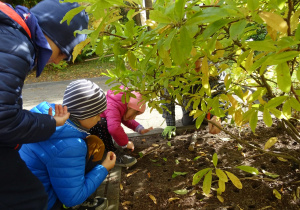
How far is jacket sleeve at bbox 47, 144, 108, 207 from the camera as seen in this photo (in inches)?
68.3

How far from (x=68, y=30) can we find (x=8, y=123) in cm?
66

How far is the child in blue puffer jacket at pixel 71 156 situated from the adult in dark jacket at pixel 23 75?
7.6 inches

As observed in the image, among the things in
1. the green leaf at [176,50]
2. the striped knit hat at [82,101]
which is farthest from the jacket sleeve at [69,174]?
the green leaf at [176,50]

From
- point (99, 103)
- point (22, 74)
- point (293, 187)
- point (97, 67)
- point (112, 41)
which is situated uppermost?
point (112, 41)

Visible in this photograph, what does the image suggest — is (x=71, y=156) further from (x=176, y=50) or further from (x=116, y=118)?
(x=176, y=50)

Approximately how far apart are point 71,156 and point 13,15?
0.98 metres

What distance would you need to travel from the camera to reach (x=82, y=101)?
75.2 inches

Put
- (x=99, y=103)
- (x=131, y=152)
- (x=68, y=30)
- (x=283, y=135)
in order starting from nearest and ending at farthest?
(x=68, y=30)
(x=99, y=103)
(x=283, y=135)
(x=131, y=152)

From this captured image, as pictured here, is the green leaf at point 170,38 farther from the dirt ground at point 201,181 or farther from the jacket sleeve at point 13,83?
the dirt ground at point 201,181

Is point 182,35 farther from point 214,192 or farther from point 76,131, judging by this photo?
point 214,192

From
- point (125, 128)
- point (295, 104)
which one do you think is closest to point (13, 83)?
point (295, 104)

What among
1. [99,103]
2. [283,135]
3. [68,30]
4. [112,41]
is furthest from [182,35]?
[283,135]

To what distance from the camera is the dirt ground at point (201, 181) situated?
186 cm

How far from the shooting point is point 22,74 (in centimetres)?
123
